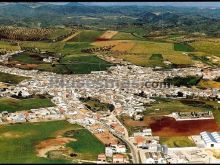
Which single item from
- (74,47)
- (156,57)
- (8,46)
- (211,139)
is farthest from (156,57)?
(211,139)

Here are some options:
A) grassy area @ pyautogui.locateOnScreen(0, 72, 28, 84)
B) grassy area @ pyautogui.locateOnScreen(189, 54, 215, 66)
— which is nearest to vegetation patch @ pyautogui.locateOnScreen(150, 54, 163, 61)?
grassy area @ pyautogui.locateOnScreen(189, 54, 215, 66)

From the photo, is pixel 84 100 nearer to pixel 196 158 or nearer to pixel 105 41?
pixel 196 158

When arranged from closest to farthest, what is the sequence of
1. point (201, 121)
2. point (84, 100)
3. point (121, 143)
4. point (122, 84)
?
1. point (121, 143)
2. point (201, 121)
3. point (84, 100)
4. point (122, 84)

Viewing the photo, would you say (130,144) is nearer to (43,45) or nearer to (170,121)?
(170,121)

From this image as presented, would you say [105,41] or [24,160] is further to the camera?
[105,41]

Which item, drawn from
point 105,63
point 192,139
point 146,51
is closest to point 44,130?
point 192,139
